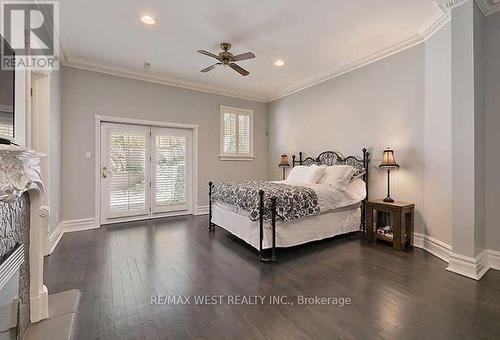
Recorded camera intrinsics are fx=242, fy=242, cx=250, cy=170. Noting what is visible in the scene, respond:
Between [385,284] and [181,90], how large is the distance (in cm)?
514

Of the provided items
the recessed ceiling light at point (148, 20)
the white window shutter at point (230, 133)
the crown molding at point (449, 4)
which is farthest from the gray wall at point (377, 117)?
the recessed ceiling light at point (148, 20)

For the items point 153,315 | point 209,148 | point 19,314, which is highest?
point 209,148

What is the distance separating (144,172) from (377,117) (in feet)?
15.0

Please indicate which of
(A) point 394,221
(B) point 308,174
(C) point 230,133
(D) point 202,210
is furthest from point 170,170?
(A) point 394,221

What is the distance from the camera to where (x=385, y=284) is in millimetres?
2408

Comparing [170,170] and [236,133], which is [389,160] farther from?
[170,170]

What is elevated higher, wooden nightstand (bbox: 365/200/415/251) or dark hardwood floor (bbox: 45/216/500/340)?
wooden nightstand (bbox: 365/200/415/251)

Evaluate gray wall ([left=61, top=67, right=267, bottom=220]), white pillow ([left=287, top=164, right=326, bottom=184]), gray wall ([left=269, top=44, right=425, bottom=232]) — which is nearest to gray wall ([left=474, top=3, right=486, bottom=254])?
gray wall ([left=269, top=44, right=425, bottom=232])

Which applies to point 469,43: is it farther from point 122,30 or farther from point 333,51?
point 122,30

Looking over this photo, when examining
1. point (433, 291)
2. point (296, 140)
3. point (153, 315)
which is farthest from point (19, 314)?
point (296, 140)

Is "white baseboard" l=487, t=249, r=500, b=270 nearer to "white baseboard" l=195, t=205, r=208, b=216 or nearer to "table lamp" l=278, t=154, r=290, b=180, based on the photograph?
"table lamp" l=278, t=154, r=290, b=180

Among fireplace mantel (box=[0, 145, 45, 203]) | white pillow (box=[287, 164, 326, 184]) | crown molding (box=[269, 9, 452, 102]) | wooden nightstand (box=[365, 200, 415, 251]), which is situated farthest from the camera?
white pillow (box=[287, 164, 326, 184])

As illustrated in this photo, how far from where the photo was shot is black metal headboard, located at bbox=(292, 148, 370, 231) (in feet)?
13.7

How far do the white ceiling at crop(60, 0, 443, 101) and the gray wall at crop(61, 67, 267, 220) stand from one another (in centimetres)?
37
